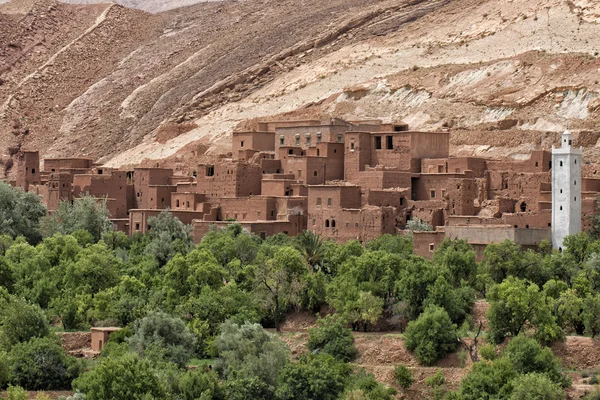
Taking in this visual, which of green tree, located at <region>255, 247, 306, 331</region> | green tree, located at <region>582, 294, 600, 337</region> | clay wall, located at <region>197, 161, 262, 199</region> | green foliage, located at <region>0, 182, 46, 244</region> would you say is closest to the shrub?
green tree, located at <region>582, 294, 600, 337</region>

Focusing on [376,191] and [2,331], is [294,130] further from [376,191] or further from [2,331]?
[2,331]

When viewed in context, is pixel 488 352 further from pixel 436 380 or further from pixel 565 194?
pixel 565 194

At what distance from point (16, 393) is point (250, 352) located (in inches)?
242

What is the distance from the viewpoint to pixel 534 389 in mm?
42531

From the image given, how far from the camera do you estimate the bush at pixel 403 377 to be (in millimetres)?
45500

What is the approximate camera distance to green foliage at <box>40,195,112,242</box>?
6378 centimetres

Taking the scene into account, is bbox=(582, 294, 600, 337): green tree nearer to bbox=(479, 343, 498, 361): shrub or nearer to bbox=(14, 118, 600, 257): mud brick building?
bbox=(479, 343, 498, 361): shrub

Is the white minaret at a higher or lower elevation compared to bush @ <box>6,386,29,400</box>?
higher

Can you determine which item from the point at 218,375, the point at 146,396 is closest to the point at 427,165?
the point at 218,375

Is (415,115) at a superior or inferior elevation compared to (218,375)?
superior

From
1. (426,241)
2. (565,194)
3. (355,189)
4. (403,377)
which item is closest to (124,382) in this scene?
(403,377)

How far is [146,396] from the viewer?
1650 inches

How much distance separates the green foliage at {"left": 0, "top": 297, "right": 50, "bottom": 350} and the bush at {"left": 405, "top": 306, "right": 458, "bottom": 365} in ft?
32.9

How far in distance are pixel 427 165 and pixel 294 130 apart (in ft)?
22.9
